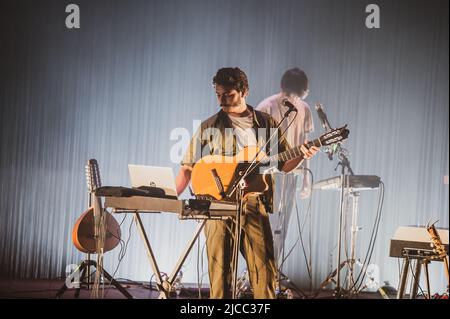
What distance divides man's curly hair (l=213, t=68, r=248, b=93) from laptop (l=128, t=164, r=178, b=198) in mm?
1017

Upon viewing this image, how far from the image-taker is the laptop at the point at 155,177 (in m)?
4.23

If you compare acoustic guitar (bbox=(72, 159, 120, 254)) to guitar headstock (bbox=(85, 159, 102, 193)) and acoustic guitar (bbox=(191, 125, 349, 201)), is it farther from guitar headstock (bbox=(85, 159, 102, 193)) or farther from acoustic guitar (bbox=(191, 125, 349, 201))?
acoustic guitar (bbox=(191, 125, 349, 201))

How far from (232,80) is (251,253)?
1.39 meters

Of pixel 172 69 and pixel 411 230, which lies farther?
pixel 172 69

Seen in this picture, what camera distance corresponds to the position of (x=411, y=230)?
4.89 meters

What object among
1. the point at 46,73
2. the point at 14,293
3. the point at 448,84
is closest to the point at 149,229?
the point at 14,293

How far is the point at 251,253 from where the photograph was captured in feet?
14.2

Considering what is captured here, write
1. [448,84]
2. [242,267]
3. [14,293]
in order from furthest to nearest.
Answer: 1. [448,84]
2. [242,267]
3. [14,293]

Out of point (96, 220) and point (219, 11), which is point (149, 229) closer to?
point (96, 220)

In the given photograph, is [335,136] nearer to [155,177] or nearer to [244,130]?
[244,130]

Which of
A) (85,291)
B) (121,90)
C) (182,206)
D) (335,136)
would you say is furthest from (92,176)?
(335,136)

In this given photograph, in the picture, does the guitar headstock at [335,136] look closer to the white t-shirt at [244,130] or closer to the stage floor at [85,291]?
the white t-shirt at [244,130]
